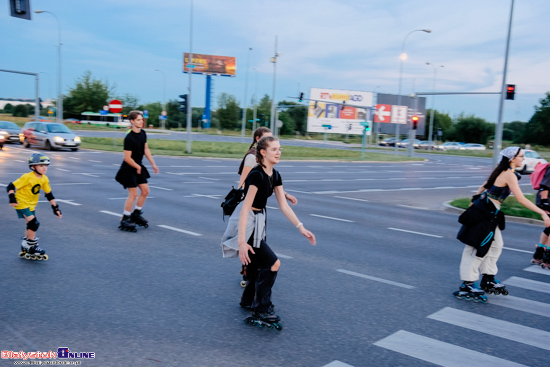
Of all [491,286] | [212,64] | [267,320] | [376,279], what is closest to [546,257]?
[491,286]

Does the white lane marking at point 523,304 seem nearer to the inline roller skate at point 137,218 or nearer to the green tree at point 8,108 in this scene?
the inline roller skate at point 137,218

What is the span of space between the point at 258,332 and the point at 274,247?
3.54 metres

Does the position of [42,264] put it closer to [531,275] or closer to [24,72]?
[531,275]

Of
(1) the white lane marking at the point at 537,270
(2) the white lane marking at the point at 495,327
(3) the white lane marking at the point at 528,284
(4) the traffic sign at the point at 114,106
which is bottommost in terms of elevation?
(1) the white lane marking at the point at 537,270

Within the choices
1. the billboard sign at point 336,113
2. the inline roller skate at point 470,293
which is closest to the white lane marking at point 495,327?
the inline roller skate at point 470,293

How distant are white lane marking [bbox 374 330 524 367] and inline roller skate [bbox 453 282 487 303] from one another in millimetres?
1496

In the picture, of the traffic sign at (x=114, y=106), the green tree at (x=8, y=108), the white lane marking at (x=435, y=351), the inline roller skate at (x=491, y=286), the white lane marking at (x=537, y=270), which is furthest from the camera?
the green tree at (x=8, y=108)

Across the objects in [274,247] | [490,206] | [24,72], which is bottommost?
[274,247]

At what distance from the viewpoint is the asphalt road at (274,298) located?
161 inches

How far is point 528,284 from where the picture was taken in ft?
21.5

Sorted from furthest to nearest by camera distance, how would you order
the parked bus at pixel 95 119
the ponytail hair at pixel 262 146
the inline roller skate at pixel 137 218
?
the parked bus at pixel 95 119 → the inline roller skate at pixel 137 218 → the ponytail hair at pixel 262 146

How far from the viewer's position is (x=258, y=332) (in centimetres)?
452

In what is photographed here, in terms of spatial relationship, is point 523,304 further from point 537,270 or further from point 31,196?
point 31,196

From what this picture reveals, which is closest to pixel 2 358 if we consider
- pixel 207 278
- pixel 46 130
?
pixel 207 278
